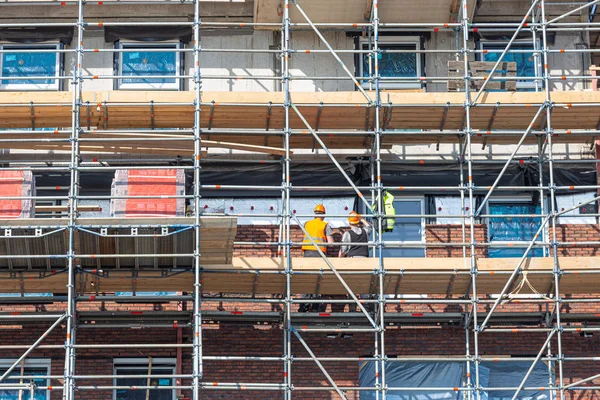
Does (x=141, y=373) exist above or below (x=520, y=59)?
below

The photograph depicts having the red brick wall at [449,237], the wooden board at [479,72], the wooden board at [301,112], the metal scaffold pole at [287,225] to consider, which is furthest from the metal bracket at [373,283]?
the wooden board at [479,72]

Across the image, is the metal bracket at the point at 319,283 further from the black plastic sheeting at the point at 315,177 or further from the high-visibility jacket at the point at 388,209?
the black plastic sheeting at the point at 315,177

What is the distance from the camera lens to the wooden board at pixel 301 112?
66.5ft

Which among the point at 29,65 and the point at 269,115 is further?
the point at 29,65

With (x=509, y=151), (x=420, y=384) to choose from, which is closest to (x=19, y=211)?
(x=420, y=384)

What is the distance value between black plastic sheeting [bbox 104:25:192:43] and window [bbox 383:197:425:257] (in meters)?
4.97

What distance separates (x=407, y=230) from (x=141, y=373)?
530 centimetres

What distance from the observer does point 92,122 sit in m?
20.8

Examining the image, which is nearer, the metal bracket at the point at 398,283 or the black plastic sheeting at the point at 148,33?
the metal bracket at the point at 398,283

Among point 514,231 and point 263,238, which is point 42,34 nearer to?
point 263,238

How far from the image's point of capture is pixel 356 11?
22.7m

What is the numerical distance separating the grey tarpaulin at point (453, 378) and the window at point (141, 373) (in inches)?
136

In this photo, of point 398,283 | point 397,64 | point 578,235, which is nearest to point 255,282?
point 398,283

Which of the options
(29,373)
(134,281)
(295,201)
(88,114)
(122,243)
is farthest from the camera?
(295,201)
